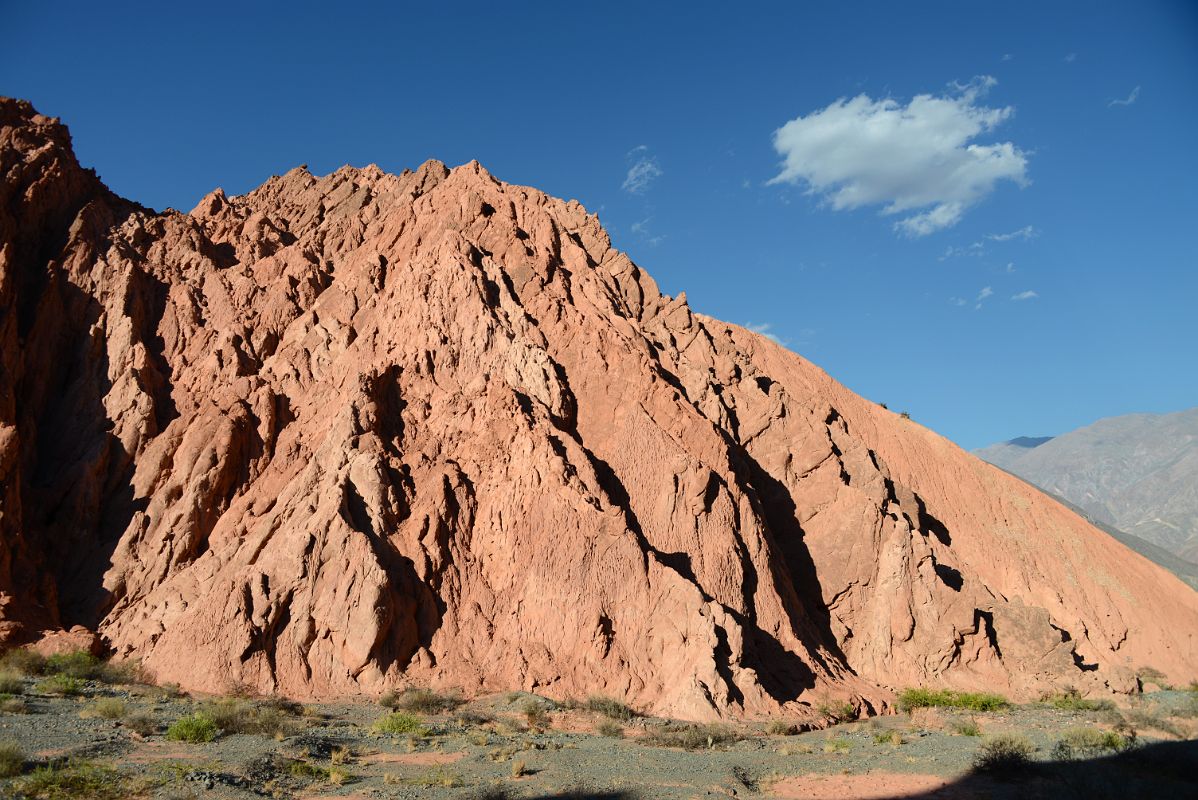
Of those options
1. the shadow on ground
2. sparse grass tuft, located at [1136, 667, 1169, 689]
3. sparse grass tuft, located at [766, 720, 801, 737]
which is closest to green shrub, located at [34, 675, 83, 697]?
the shadow on ground

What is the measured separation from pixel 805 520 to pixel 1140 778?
1957 cm

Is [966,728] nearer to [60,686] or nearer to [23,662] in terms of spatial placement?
[60,686]

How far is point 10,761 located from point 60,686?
8099 mm

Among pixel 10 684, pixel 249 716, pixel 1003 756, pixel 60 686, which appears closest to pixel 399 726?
pixel 249 716

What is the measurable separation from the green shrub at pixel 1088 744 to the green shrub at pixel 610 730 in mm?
10029

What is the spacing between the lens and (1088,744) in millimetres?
20609

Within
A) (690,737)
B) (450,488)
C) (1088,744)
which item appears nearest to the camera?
(690,737)

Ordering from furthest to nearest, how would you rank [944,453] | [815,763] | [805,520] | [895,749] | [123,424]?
[944,453], [805,520], [123,424], [895,749], [815,763]

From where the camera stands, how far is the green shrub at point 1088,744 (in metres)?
19.8

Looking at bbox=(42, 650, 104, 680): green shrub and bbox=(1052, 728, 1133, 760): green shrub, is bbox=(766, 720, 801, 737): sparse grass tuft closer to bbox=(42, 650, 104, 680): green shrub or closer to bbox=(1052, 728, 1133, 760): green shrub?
bbox=(1052, 728, 1133, 760): green shrub

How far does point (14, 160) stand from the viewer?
119ft

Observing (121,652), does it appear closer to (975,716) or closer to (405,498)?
(405,498)

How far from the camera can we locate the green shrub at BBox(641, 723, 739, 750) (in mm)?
20328

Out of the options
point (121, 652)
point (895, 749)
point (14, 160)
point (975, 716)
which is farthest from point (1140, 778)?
point (14, 160)
